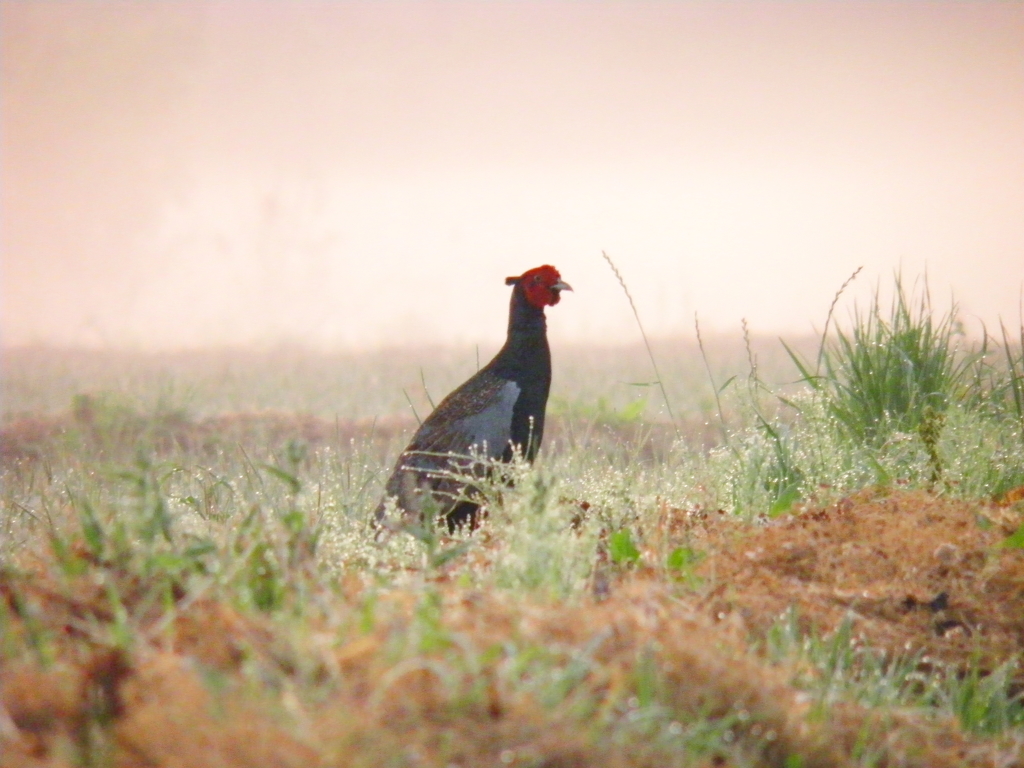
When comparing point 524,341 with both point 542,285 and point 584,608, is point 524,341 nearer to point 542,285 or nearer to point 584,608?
point 542,285

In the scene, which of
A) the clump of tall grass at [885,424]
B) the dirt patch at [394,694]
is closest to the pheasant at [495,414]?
the clump of tall grass at [885,424]

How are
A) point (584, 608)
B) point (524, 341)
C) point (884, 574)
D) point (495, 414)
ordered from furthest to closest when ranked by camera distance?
point (524, 341) < point (495, 414) < point (884, 574) < point (584, 608)

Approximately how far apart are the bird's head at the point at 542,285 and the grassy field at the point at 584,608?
30.8 inches

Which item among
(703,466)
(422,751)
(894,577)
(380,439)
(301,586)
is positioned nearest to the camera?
(422,751)

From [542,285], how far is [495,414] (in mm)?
653

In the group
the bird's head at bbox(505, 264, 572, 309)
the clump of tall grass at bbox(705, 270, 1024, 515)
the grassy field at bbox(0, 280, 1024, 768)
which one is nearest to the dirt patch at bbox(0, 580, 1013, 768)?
the grassy field at bbox(0, 280, 1024, 768)

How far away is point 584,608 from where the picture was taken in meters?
2.29

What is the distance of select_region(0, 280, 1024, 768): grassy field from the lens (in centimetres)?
175

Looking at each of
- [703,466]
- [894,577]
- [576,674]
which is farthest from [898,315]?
[576,674]

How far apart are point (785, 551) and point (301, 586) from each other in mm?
1884

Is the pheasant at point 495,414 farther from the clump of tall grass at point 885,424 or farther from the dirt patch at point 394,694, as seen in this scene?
the dirt patch at point 394,694

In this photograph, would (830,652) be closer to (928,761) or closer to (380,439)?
(928,761)

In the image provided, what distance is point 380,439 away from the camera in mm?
8633

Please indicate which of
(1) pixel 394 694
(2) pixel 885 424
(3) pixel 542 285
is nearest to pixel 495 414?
(3) pixel 542 285
